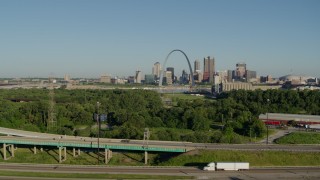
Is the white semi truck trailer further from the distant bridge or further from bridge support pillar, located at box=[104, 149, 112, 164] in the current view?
bridge support pillar, located at box=[104, 149, 112, 164]

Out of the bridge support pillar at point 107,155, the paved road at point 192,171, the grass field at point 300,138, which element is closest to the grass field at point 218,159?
the bridge support pillar at point 107,155

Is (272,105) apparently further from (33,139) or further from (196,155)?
(33,139)

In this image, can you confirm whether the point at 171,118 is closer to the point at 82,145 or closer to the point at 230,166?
the point at 82,145

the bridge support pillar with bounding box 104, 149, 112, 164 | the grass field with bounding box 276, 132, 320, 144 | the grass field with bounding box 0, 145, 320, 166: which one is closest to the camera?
the grass field with bounding box 0, 145, 320, 166

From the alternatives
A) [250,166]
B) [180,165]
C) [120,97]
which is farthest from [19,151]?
[120,97]

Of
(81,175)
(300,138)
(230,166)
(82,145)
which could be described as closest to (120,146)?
(82,145)

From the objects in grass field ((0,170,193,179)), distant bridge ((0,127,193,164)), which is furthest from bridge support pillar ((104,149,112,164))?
grass field ((0,170,193,179))
